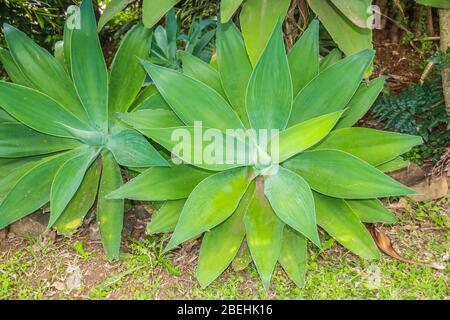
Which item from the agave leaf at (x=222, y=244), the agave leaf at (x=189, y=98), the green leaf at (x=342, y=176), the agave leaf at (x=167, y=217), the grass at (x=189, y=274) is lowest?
the grass at (x=189, y=274)

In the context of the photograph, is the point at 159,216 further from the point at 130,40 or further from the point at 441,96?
the point at 441,96

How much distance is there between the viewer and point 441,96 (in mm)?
2166

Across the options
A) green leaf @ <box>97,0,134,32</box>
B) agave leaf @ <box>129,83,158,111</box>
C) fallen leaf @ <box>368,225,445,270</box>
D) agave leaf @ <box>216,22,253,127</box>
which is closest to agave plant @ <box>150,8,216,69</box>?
agave leaf @ <box>129,83,158,111</box>

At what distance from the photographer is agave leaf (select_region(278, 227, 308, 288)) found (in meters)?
1.58

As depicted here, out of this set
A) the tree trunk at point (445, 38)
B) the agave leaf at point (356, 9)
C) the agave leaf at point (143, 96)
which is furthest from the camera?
the tree trunk at point (445, 38)

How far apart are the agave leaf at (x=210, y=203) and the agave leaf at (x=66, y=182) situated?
362 millimetres

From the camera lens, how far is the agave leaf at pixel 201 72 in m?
1.69

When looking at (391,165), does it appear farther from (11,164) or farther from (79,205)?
(11,164)

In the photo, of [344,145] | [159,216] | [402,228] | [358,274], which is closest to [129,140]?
[159,216]

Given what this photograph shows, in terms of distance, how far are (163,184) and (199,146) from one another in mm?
191

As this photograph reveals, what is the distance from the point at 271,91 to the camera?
149 cm

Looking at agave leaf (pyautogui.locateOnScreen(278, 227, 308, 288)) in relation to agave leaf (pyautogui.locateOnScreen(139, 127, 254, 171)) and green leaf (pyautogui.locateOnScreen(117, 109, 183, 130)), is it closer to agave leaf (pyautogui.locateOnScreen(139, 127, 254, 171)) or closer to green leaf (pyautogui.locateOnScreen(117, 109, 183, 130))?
agave leaf (pyautogui.locateOnScreen(139, 127, 254, 171))
